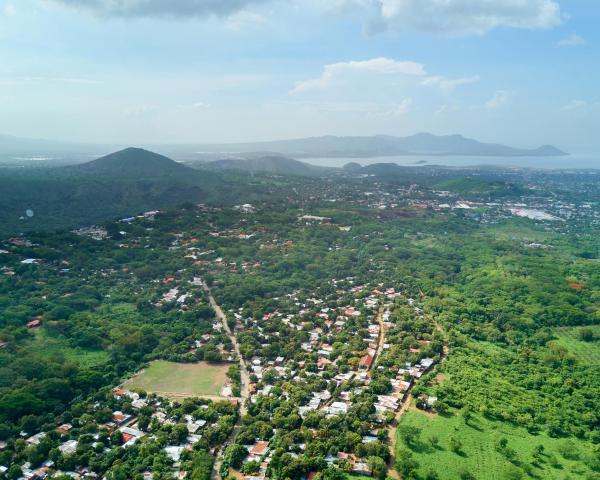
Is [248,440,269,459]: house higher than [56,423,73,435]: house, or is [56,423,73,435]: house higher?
[248,440,269,459]: house

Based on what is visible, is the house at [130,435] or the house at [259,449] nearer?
the house at [259,449]

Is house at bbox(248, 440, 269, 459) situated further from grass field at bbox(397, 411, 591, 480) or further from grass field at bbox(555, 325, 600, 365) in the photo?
grass field at bbox(555, 325, 600, 365)

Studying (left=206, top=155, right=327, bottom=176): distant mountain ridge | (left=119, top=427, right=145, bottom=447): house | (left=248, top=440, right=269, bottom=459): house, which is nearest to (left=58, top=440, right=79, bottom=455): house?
(left=119, top=427, right=145, bottom=447): house

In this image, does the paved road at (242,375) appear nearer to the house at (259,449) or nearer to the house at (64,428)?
the house at (259,449)

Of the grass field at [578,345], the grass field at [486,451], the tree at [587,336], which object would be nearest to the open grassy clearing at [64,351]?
the grass field at [486,451]

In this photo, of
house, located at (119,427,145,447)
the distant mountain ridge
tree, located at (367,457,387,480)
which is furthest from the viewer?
the distant mountain ridge

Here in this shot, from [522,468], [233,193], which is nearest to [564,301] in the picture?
[522,468]

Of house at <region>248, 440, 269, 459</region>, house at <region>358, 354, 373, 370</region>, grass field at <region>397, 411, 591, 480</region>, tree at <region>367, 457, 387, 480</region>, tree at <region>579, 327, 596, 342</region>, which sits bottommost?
grass field at <region>397, 411, 591, 480</region>
